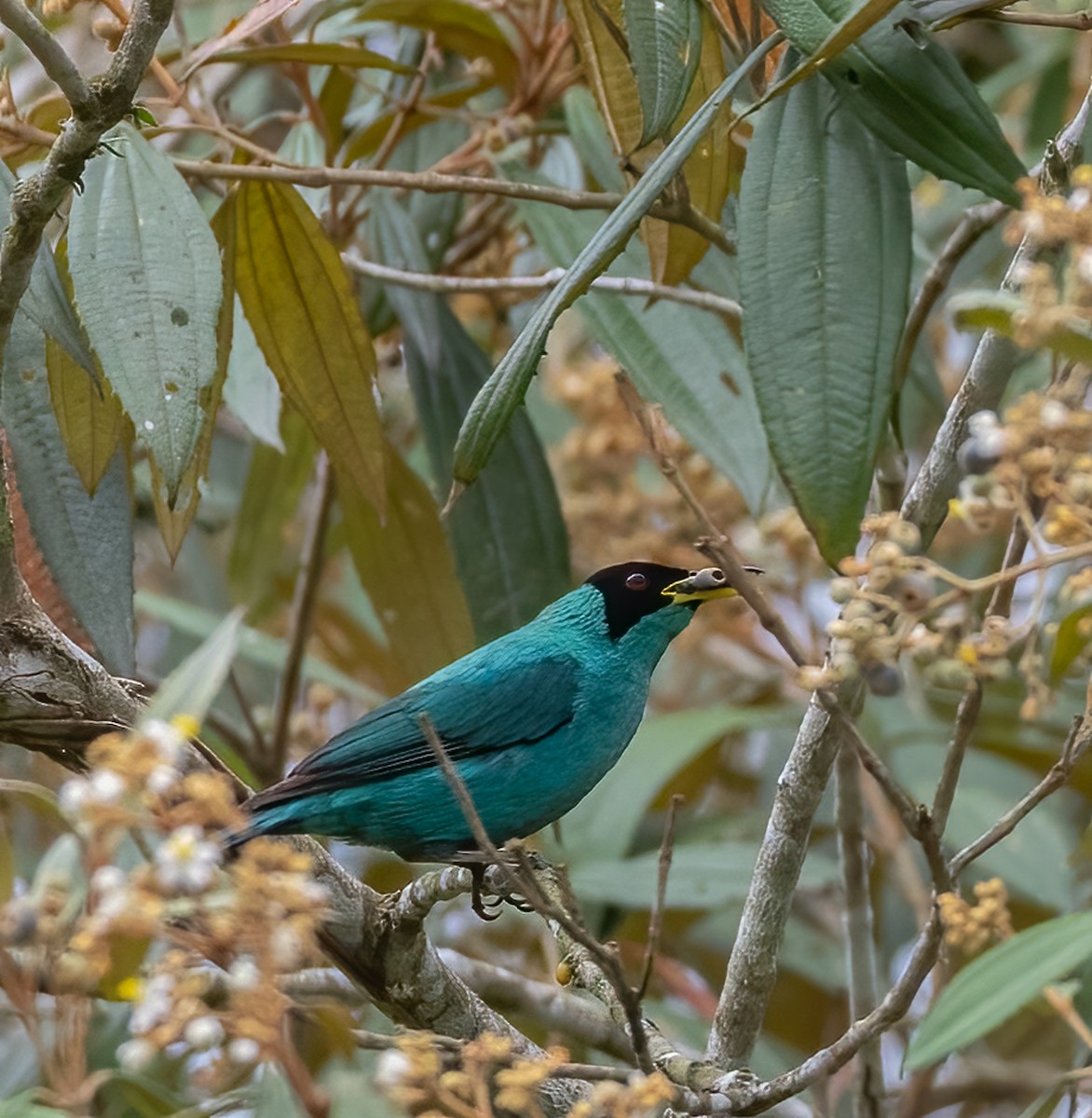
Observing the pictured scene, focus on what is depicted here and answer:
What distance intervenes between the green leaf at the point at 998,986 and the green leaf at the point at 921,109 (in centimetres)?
87

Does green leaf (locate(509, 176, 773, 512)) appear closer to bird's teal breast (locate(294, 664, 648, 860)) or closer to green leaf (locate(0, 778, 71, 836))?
bird's teal breast (locate(294, 664, 648, 860))

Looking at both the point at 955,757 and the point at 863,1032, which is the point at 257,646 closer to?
the point at 955,757

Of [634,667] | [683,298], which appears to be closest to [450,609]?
[634,667]

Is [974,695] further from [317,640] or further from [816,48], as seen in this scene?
[317,640]

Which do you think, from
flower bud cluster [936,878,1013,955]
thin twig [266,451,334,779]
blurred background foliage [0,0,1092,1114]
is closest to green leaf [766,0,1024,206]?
blurred background foliage [0,0,1092,1114]

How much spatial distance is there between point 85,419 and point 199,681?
967mm

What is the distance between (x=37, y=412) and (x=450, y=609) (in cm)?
107

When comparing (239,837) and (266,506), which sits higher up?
(266,506)

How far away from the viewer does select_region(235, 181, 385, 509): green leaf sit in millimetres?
2498

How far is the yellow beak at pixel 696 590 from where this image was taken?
2.71 meters

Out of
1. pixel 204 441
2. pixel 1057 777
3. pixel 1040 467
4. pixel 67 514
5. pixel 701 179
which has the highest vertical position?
pixel 701 179

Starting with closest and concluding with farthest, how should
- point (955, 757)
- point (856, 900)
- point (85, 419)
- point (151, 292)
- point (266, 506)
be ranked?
point (955, 757)
point (151, 292)
point (85, 419)
point (856, 900)
point (266, 506)

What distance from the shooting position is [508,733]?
2693mm

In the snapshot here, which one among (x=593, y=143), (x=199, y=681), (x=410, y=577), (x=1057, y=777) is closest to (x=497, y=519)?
(x=410, y=577)
